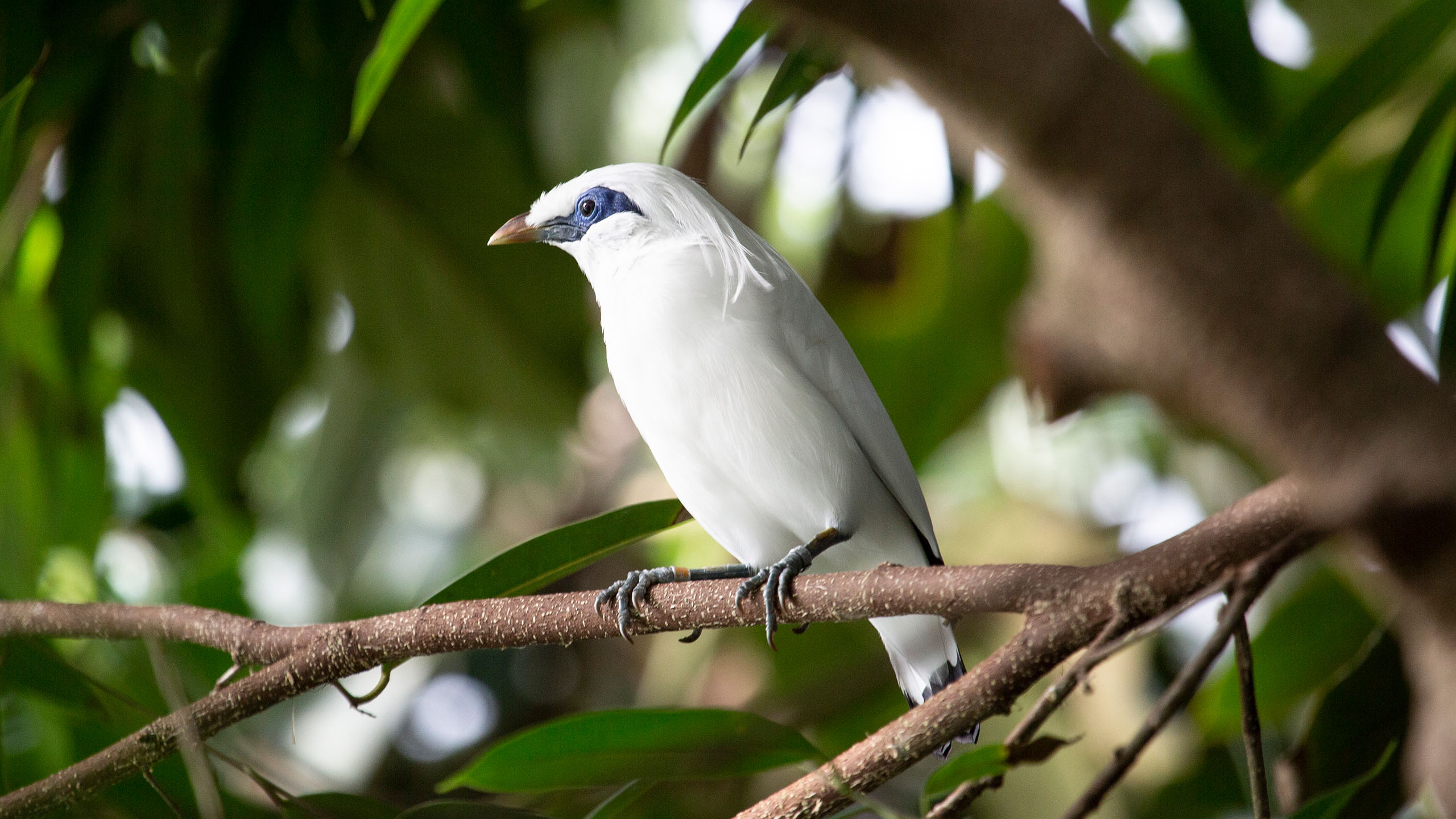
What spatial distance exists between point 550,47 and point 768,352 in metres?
1.56

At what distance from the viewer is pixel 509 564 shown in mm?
943

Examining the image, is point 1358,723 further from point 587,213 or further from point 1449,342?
point 587,213

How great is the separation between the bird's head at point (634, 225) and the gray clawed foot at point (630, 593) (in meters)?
0.29

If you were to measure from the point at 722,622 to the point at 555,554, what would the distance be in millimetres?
214

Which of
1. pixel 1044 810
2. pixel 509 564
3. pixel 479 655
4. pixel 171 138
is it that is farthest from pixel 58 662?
pixel 479 655

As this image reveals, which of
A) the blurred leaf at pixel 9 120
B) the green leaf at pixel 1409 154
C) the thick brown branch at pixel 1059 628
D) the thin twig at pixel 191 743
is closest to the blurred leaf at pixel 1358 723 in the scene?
the green leaf at pixel 1409 154

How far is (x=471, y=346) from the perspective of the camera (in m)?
2.26

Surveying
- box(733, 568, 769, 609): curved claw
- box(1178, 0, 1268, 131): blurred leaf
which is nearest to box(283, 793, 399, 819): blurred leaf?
box(733, 568, 769, 609): curved claw

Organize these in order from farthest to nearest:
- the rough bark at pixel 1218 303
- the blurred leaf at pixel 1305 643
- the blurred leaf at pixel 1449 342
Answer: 1. the blurred leaf at pixel 1305 643
2. the blurred leaf at pixel 1449 342
3. the rough bark at pixel 1218 303

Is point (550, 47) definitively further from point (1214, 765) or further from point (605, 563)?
point (1214, 765)

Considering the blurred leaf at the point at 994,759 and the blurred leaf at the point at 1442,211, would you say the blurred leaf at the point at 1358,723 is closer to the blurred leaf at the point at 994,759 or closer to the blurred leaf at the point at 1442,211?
the blurred leaf at the point at 1442,211

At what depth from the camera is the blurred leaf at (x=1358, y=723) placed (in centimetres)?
109

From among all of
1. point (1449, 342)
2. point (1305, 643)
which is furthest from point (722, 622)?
point (1305, 643)

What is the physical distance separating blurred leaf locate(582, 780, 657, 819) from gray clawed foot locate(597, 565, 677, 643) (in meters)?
0.11
